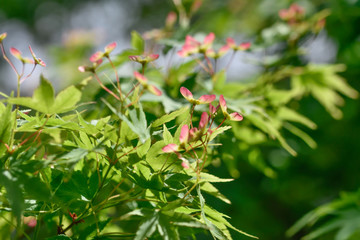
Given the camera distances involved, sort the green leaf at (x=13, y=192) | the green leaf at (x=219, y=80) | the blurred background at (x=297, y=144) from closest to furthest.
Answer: the green leaf at (x=13, y=192) < the green leaf at (x=219, y=80) < the blurred background at (x=297, y=144)

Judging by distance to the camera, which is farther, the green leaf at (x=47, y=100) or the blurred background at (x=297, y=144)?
the blurred background at (x=297, y=144)

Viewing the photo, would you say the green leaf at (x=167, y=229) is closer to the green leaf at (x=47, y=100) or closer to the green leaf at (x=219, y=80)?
the green leaf at (x=47, y=100)

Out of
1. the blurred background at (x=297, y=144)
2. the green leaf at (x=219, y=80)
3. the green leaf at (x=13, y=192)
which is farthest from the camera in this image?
the blurred background at (x=297, y=144)

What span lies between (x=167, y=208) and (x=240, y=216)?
89 cm

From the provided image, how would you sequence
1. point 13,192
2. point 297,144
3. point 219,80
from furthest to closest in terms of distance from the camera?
1. point 297,144
2. point 219,80
3. point 13,192

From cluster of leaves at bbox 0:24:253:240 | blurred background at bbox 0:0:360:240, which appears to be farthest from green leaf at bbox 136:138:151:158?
blurred background at bbox 0:0:360:240

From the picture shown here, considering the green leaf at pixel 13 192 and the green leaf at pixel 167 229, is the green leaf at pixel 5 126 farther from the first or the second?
the green leaf at pixel 167 229

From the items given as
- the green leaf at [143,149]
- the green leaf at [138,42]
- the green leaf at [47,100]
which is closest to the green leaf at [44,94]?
the green leaf at [47,100]

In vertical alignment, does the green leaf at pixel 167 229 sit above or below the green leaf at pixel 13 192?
below

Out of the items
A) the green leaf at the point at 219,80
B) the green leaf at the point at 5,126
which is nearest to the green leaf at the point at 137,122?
the green leaf at the point at 5,126

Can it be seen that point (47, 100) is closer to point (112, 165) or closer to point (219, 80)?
point (112, 165)

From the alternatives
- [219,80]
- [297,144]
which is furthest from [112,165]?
[297,144]

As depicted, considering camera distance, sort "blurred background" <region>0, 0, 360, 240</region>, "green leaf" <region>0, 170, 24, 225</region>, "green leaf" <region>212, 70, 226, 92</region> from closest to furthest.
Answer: "green leaf" <region>0, 170, 24, 225</region> < "green leaf" <region>212, 70, 226, 92</region> < "blurred background" <region>0, 0, 360, 240</region>

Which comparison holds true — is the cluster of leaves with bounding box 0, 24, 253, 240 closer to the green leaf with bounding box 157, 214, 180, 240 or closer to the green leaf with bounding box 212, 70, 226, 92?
the green leaf with bounding box 157, 214, 180, 240
